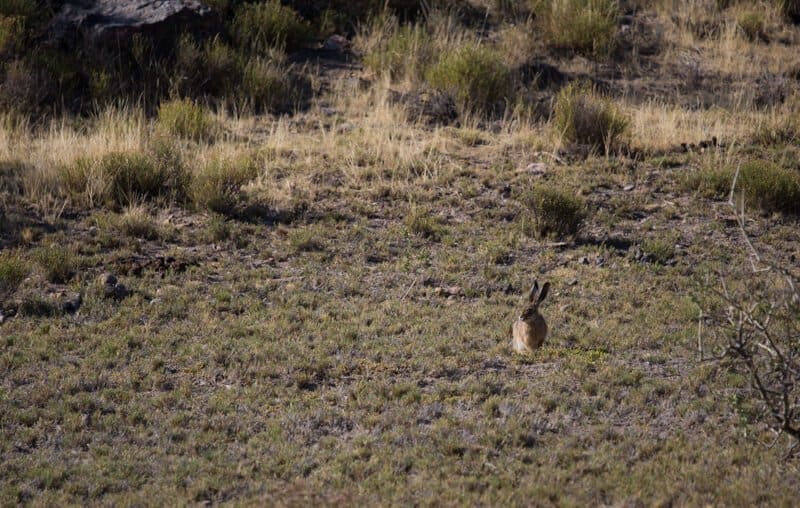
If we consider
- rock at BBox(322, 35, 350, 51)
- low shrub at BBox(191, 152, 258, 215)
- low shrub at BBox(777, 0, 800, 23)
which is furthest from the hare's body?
low shrub at BBox(777, 0, 800, 23)

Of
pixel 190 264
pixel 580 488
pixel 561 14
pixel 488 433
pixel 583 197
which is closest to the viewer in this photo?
pixel 580 488

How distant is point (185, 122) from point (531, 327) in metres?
6.06

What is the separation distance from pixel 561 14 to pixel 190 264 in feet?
28.2

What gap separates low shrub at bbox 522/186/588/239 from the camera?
9578mm

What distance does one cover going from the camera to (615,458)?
19.5 feet

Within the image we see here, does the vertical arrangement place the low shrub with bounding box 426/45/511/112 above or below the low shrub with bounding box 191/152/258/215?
above

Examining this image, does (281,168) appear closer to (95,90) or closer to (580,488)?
(95,90)

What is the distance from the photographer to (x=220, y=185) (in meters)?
9.86

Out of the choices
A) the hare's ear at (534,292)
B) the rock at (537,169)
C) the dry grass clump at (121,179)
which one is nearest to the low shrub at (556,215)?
the rock at (537,169)

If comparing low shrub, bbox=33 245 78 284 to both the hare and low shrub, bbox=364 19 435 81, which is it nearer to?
the hare

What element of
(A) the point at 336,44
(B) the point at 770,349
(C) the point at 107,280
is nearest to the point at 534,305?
(B) the point at 770,349

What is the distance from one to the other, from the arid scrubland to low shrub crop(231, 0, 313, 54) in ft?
0.19

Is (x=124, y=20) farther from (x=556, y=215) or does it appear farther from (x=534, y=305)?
(x=534, y=305)

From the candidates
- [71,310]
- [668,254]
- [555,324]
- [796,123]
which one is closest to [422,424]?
[555,324]
